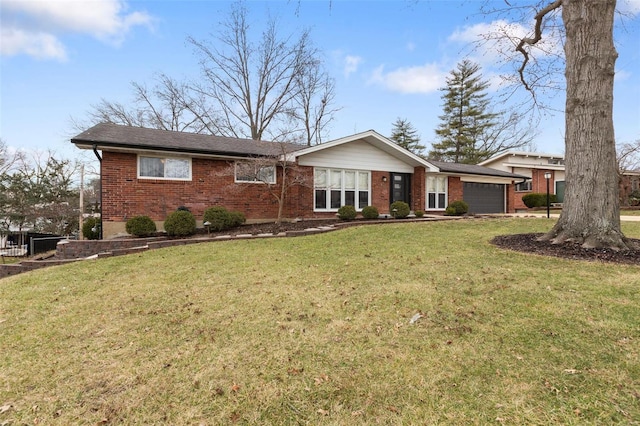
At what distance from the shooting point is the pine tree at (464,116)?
117ft

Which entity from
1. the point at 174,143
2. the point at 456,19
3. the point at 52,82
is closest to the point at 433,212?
the point at 456,19

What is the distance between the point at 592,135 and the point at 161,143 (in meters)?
12.0

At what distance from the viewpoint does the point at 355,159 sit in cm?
1442

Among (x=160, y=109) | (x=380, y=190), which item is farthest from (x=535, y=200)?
(x=160, y=109)

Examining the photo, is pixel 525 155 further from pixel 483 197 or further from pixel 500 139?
pixel 500 139

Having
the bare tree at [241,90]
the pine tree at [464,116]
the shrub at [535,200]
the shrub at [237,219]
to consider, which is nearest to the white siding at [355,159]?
the shrub at [237,219]

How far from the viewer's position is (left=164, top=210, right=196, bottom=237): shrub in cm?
962

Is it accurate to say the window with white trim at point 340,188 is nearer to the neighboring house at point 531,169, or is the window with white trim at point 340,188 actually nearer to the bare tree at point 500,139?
the neighboring house at point 531,169

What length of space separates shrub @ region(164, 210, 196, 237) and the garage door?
50.0 ft

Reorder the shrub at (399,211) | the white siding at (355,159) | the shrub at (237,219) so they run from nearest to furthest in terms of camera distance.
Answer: the shrub at (237,219) < the white siding at (355,159) < the shrub at (399,211)

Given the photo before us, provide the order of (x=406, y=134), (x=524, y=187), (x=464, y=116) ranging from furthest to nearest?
(x=406, y=134), (x=464, y=116), (x=524, y=187)

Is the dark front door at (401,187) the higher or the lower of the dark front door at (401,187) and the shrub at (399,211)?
the higher

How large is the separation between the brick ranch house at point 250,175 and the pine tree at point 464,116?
21.1 meters

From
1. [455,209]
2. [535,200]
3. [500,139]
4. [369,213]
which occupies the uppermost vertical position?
[500,139]
